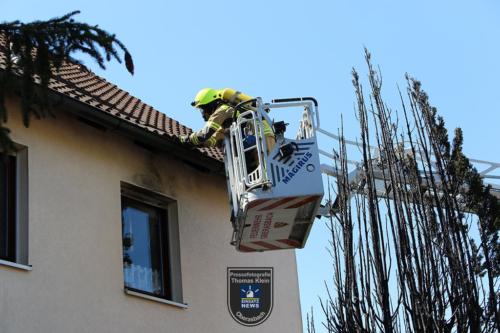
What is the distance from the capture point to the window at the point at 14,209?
9.29 meters

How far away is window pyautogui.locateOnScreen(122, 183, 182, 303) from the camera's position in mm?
10984

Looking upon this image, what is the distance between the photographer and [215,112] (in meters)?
10.9

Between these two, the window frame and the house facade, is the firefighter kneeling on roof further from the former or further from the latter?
the window frame

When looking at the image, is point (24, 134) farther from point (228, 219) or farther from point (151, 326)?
point (228, 219)

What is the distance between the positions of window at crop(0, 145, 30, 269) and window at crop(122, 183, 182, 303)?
5.37ft

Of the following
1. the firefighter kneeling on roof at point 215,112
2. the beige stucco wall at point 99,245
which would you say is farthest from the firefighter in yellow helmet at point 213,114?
the beige stucco wall at point 99,245

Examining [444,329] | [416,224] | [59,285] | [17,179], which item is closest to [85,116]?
[17,179]

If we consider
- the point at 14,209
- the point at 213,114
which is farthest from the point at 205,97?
the point at 14,209

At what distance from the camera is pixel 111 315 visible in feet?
32.6

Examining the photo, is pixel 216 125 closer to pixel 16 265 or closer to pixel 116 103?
pixel 116 103

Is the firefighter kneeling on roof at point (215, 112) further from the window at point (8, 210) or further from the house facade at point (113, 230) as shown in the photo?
the window at point (8, 210)

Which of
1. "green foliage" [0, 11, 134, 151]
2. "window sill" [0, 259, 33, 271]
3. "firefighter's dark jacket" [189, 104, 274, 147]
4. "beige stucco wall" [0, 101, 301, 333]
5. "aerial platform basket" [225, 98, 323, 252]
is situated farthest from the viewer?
"firefighter's dark jacket" [189, 104, 274, 147]

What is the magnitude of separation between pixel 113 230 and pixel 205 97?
1963 millimetres

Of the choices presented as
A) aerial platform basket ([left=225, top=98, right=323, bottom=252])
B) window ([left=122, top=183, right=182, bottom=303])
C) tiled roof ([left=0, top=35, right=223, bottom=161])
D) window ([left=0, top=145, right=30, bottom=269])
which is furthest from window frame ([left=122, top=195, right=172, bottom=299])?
window ([left=0, top=145, right=30, bottom=269])
